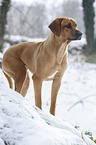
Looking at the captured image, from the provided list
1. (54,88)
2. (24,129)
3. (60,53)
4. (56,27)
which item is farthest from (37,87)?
(24,129)

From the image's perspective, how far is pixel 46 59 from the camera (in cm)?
261

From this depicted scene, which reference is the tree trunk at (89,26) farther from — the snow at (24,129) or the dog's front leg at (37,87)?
the snow at (24,129)

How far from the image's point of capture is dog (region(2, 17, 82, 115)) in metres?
2.55

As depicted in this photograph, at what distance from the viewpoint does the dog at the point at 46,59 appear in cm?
255

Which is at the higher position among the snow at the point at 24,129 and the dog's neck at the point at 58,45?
the dog's neck at the point at 58,45

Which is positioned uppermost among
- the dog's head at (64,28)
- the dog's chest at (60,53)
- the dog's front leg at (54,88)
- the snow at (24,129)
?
the dog's head at (64,28)

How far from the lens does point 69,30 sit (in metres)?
2.52

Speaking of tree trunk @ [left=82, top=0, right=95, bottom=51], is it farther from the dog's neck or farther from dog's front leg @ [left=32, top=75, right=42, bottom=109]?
dog's front leg @ [left=32, top=75, right=42, bottom=109]

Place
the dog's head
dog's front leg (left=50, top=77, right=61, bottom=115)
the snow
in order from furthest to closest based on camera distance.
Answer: dog's front leg (left=50, top=77, right=61, bottom=115) < the dog's head < the snow

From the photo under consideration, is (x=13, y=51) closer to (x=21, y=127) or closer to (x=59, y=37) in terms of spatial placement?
(x=59, y=37)

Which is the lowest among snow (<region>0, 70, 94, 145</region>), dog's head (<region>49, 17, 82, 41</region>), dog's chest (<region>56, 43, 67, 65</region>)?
snow (<region>0, 70, 94, 145</region>)

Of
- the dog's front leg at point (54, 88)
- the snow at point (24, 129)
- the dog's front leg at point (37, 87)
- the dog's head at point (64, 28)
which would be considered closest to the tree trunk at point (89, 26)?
the dog's head at point (64, 28)

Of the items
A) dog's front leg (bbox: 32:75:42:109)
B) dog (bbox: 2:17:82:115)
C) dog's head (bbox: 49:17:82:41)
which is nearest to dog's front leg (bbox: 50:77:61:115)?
dog (bbox: 2:17:82:115)

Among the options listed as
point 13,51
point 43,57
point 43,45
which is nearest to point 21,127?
point 43,57
